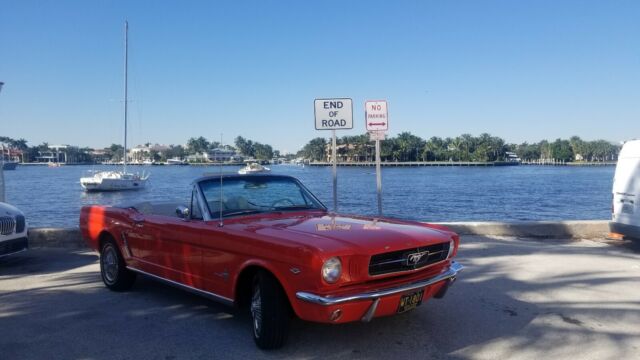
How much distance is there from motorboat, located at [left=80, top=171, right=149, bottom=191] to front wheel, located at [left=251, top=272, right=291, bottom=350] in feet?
166

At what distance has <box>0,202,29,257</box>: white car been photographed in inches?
298

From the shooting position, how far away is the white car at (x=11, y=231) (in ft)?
24.9

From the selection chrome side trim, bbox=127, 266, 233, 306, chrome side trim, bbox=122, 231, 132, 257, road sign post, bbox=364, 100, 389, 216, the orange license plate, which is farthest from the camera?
road sign post, bbox=364, 100, 389, 216

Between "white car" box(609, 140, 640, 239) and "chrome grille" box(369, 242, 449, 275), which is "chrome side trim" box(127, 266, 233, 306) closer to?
"chrome grille" box(369, 242, 449, 275)

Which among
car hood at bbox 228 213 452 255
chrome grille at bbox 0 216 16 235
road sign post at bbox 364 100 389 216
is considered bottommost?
chrome grille at bbox 0 216 16 235

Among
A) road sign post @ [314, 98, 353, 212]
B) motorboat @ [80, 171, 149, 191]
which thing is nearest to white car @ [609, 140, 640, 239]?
road sign post @ [314, 98, 353, 212]

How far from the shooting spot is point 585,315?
5.32 metres

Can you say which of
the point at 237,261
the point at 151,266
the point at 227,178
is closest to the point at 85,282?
the point at 151,266

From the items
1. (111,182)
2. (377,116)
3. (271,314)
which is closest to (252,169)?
(271,314)

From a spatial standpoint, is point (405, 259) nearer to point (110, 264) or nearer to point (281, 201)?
point (281, 201)

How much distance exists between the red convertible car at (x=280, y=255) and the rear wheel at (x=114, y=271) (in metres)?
0.02

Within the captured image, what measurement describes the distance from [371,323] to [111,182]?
166 feet

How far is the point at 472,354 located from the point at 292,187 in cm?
273

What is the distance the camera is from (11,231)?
25.4ft
